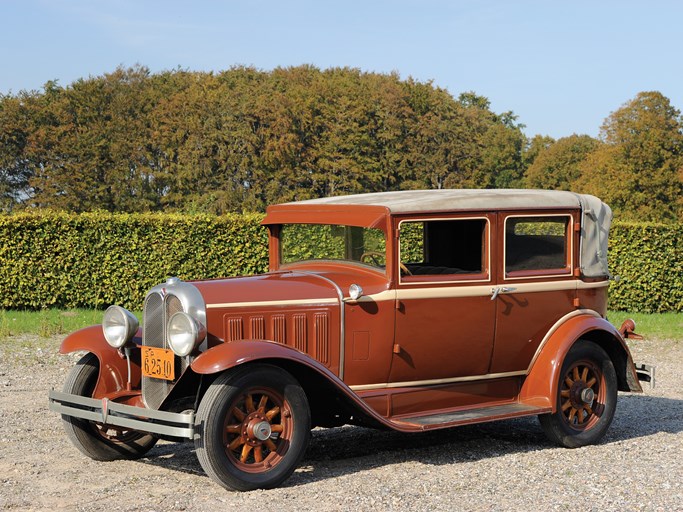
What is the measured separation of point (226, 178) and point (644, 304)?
2838cm

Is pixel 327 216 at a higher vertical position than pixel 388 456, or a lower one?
higher

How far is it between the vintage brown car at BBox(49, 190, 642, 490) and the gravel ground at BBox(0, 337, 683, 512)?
30cm

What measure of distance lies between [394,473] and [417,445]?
3.71 feet

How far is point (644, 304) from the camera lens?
61.0 ft

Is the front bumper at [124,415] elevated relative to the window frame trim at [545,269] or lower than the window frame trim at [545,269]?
lower

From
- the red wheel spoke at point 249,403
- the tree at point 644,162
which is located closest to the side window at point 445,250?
the red wheel spoke at point 249,403

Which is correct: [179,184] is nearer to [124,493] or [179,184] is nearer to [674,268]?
[674,268]

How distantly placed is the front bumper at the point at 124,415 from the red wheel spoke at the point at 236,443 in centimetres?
30

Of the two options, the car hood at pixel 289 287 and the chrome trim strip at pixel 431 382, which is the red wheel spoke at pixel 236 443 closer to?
the car hood at pixel 289 287

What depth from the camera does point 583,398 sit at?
785 centimetres

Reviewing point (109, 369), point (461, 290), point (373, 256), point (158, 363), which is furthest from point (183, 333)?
point (461, 290)

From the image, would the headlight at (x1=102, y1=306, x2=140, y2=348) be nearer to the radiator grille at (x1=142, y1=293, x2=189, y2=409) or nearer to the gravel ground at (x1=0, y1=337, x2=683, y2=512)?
the radiator grille at (x1=142, y1=293, x2=189, y2=409)

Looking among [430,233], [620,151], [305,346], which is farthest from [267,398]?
[620,151]

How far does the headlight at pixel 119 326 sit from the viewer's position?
7047 mm
